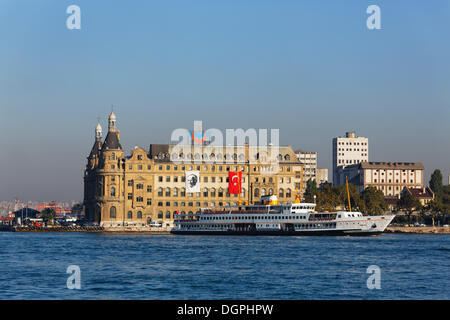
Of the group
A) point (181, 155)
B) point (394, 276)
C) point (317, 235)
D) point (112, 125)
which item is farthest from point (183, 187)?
point (394, 276)

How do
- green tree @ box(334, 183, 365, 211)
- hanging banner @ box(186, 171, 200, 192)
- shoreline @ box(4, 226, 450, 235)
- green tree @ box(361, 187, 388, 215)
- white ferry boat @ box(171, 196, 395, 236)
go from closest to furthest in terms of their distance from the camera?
white ferry boat @ box(171, 196, 395, 236) < shoreline @ box(4, 226, 450, 235) < green tree @ box(334, 183, 365, 211) < green tree @ box(361, 187, 388, 215) < hanging banner @ box(186, 171, 200, 192)

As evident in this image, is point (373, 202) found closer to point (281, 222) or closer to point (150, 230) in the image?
point (281, 222)

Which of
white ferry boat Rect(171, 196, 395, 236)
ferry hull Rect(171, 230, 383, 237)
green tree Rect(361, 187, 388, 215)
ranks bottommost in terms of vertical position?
ferry hull Rect(171, 230, 383, 237)

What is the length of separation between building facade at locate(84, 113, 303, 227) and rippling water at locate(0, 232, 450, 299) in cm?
8033

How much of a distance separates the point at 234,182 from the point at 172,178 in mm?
16125

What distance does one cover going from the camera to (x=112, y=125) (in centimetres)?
16988

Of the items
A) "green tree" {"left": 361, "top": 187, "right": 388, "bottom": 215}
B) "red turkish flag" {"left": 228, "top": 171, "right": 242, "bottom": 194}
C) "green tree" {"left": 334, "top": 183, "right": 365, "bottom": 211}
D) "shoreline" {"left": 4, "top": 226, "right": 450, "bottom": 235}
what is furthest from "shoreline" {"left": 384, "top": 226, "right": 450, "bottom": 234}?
"red turkish flag" {"left": 228, "top": 171, "right": 242, "bottom": 194}

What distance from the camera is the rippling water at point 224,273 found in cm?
4531

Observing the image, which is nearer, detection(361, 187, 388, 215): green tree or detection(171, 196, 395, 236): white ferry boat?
detection(171, 196, 395, 236): white ferry boat

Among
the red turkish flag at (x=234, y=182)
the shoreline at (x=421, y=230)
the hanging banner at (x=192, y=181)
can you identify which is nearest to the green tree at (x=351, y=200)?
the shoreline at (x=421, y=230)

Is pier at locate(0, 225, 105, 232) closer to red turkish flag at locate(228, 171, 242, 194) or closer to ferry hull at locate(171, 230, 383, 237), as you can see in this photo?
red turkish flag at locate(228, 171, 242, 194)

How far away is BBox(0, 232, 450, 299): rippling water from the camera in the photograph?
45.3 metres

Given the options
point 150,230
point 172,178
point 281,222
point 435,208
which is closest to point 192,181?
point 172,178

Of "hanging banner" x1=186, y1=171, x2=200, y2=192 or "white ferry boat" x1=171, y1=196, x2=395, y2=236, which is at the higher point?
"hanging banner" x1=186, y1=171, x2=200, y2=192
